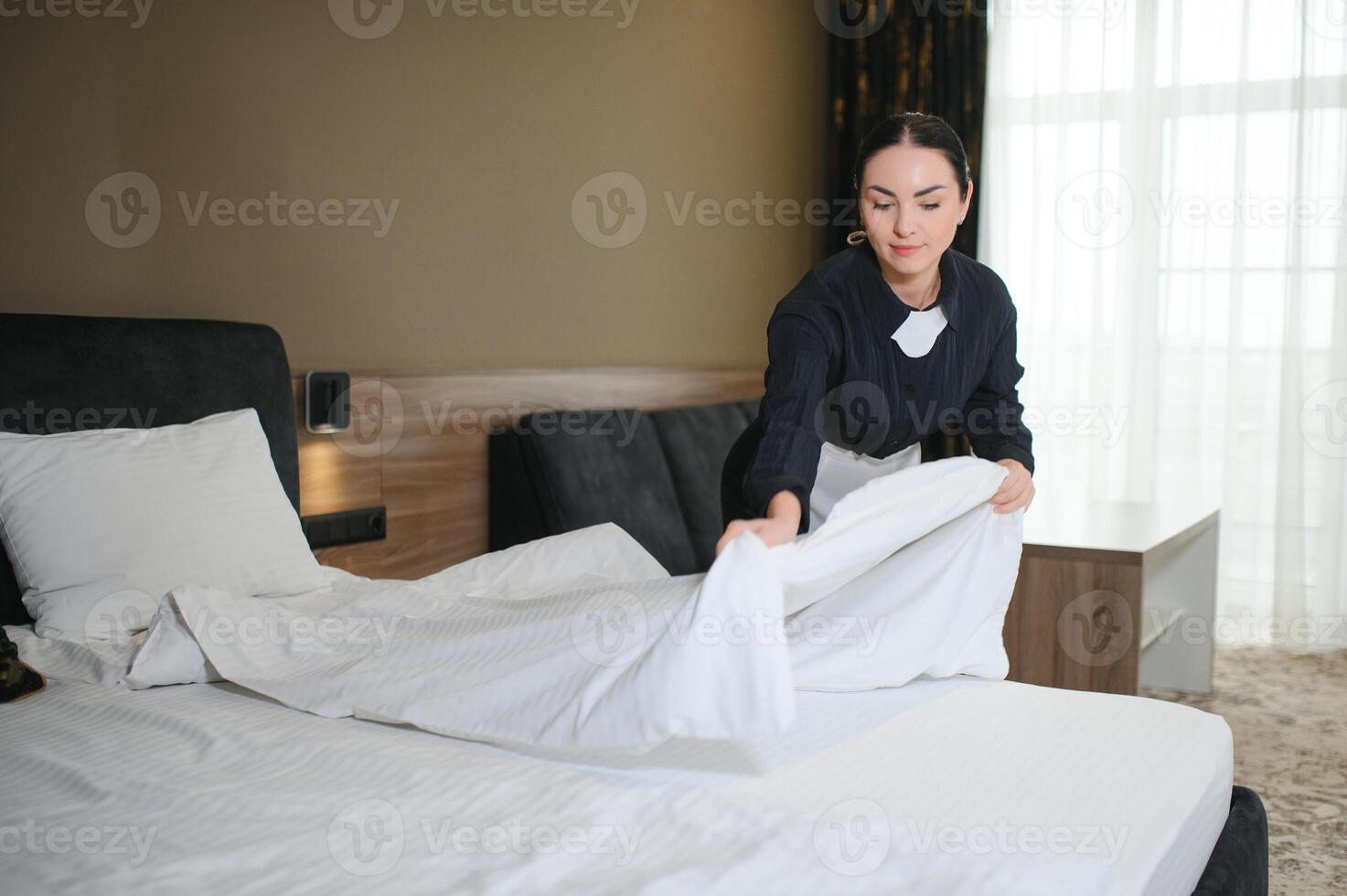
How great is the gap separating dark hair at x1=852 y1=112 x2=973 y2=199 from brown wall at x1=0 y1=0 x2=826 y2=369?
4.69 ft

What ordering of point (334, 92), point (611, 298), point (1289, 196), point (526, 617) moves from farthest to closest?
point (1289, 196) < point (611, 298) < point (334, 92) < point (526, 617)

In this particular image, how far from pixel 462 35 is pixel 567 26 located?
481 mm

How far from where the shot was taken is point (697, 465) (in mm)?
3477

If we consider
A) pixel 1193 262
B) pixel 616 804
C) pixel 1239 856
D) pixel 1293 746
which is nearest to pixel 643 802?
pixel 616 804

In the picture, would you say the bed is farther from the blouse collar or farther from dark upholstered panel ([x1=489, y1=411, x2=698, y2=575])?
dark upholstered panel ([x1=489, y1=411, x2=698, y2=575])

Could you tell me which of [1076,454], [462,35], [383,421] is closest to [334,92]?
[462,35]

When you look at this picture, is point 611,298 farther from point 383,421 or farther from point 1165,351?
point 1165,351

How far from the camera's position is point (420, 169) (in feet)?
9.52

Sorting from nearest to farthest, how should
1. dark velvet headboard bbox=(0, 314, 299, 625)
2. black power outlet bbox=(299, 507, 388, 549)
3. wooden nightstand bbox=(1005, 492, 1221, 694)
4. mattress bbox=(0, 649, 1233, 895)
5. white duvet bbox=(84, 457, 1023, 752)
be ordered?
mattress bbox=(0, 649, 1233, 895)
white duvet bbox=(84, 457, 1023, 752)
dark velvet headboard bbox=(0, 314, 299, 625)
black power outlet bbox=(299, 507, 388, 549)
wooden nightstand bbox=(1005, 492, 1221, 694)

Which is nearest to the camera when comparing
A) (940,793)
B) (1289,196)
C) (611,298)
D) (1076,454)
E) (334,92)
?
(940,793)

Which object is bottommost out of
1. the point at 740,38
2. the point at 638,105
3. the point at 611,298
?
the point at 611,298

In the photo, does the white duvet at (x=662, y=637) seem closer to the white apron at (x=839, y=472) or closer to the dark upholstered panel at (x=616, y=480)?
the white apron at (x=839, y=472)

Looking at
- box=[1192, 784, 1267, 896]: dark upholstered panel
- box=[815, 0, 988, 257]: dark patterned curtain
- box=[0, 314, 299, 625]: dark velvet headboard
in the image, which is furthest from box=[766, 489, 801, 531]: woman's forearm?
box=[815, 0, 988, 257]: dark patterned curtain

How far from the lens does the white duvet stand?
1.23m
